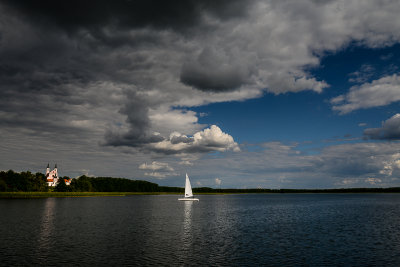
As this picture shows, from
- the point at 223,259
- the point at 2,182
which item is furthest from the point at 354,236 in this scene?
the point at 2,182

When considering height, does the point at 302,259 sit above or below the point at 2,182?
below

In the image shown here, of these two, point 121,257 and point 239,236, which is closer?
point 121,257

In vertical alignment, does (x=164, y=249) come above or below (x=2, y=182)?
below

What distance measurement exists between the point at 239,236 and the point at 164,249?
16.4 meters

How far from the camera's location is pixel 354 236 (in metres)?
51.3

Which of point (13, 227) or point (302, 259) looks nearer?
point (302, 259)

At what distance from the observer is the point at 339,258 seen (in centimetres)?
3550

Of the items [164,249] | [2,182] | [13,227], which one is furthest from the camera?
[2,182]

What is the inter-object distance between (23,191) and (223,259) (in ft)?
597

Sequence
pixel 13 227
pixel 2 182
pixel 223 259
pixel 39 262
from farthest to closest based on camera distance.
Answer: pixel 2 182 → pixel 13 227 → pixel 223 259 → pixel 39 262

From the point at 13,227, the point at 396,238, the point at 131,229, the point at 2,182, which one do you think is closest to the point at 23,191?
the point at 2,182

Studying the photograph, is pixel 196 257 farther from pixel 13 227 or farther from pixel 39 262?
pixel 13 227

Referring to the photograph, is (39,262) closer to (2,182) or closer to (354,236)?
(354,236)

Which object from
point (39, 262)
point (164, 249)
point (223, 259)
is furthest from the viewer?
point (164, 249)
